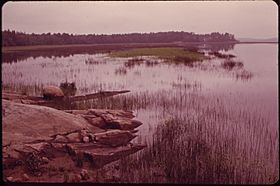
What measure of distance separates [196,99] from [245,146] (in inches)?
23.3

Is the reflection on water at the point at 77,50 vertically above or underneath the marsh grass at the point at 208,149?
above

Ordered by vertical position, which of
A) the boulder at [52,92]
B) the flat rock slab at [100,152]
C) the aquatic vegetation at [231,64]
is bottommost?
the flat rock slab at [100,152]

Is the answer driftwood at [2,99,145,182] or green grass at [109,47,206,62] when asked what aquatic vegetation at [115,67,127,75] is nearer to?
green grass at [109,47,206,62]

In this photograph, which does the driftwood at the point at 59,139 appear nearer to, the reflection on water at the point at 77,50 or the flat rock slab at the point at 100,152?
the flat rock slab at the point at 100,152

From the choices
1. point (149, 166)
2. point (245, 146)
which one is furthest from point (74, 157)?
point (245, 146)

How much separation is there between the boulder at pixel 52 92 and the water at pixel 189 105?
10 centimetres

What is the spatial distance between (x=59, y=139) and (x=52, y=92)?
426 mm

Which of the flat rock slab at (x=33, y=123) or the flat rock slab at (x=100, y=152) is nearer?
the flat rock slab at (x=33, y=123)

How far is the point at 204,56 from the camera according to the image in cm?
299

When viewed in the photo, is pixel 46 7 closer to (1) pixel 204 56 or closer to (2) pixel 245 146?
(1) pixel 204 56

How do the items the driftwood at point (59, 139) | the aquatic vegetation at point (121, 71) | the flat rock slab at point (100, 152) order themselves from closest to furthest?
the driftwood at point (59, 139), the flat rock slab at point (100, 152), the aquatic vegetation at point (121, 71)

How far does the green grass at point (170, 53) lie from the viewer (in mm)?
A: 2850

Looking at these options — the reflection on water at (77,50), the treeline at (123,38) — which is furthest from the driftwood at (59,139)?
the treeline at (123,38)

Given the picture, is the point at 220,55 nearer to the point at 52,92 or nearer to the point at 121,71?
the point at 121,71
